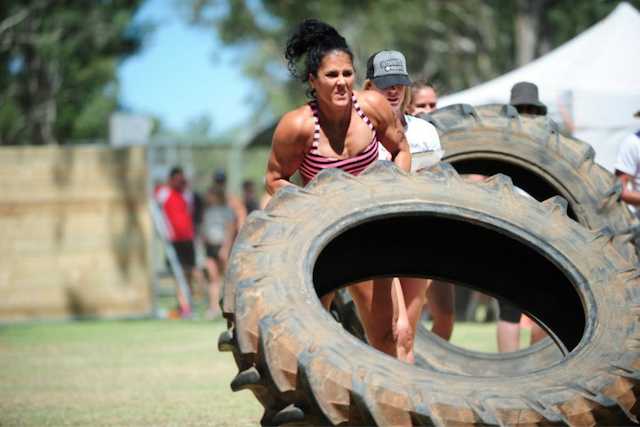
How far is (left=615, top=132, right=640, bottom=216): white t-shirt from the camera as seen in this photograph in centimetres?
772

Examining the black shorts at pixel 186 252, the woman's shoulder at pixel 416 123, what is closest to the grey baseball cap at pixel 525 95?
the woman's shoulder at pixel 416 123

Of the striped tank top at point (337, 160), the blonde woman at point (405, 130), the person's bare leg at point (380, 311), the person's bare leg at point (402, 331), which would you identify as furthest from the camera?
the blonde woman at point (405, 130)

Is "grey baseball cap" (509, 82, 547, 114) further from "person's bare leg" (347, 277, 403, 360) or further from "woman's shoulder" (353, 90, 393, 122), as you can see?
"person's bare leg" (347, 277, 403, 360)

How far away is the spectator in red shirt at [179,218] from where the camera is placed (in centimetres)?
1744

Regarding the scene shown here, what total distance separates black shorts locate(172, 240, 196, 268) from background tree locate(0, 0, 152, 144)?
65.1 feet

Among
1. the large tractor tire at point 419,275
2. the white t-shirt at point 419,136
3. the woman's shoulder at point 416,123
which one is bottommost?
the large tractor tire at point 419,275

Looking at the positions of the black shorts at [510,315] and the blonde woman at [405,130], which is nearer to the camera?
the blonde woman at [405,130]

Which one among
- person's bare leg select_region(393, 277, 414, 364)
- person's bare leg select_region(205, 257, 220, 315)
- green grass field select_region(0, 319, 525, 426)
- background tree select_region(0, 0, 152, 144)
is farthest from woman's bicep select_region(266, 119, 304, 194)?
background tree select_region(0, 0, 152, 144)

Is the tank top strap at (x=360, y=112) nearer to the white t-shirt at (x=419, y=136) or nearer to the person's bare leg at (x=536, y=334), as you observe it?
the white t-shirt at (x=419, y=136)

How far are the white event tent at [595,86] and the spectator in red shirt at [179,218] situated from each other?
6.05 meters

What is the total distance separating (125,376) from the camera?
859 cm

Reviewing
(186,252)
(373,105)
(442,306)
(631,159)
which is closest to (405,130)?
(373,105)

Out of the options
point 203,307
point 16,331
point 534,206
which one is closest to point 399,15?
point 203,307

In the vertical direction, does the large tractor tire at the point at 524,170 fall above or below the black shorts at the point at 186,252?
above
